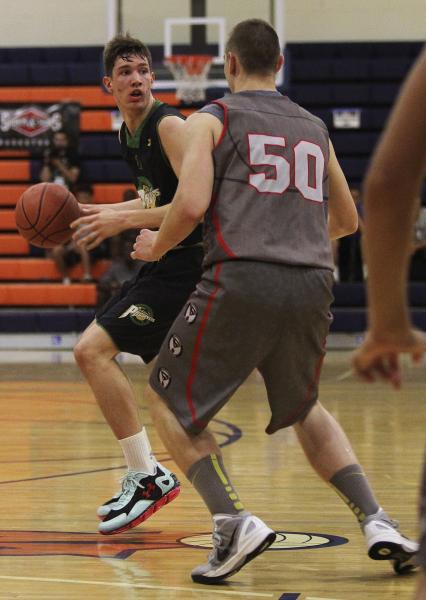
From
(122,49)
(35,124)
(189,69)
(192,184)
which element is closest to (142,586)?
(192,184)

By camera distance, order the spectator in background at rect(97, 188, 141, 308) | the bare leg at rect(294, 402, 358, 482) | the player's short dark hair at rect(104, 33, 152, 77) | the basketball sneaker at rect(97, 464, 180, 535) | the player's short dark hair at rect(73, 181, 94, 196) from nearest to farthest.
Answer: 1. the bare leg at rect(294, 402, 358, 482)
2. the basketball sneaker at rect(97, 464, 180, 535)
3. the player's short dark hair at rect(104, 33, 152, 77)
4. the spectator in background at rect(97, 188, 141, 308)
5. the player's short dark hair at rect(73, 181, 94, 196)

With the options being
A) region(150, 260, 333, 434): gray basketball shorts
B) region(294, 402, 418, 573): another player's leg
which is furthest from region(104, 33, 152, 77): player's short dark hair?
region(294, 402, 418, 573): another player's leg

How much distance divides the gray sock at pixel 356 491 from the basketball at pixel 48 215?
60.5 inches

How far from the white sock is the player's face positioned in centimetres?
126

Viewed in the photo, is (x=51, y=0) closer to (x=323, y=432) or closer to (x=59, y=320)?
(x=59, y=320)

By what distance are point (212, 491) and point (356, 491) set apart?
0.46m

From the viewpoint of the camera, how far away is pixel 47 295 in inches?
506

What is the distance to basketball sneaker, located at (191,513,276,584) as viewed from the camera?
10.5 ft

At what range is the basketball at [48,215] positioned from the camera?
168 inches

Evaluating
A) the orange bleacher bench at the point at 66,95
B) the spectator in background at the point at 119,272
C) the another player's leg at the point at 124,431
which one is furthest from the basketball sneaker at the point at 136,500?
the orange bleacher bench at the point at 66,95

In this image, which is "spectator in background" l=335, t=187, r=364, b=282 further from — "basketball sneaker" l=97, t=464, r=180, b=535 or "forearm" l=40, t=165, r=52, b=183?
"basketball sneaker" l=97, t=464, r=180, b=535

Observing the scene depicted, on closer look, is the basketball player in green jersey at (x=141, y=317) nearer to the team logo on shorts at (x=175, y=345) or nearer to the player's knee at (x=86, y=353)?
the player's knee at (x=86, y=353)

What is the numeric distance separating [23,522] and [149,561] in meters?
0.80

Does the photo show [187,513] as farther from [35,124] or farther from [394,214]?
[35,124]
